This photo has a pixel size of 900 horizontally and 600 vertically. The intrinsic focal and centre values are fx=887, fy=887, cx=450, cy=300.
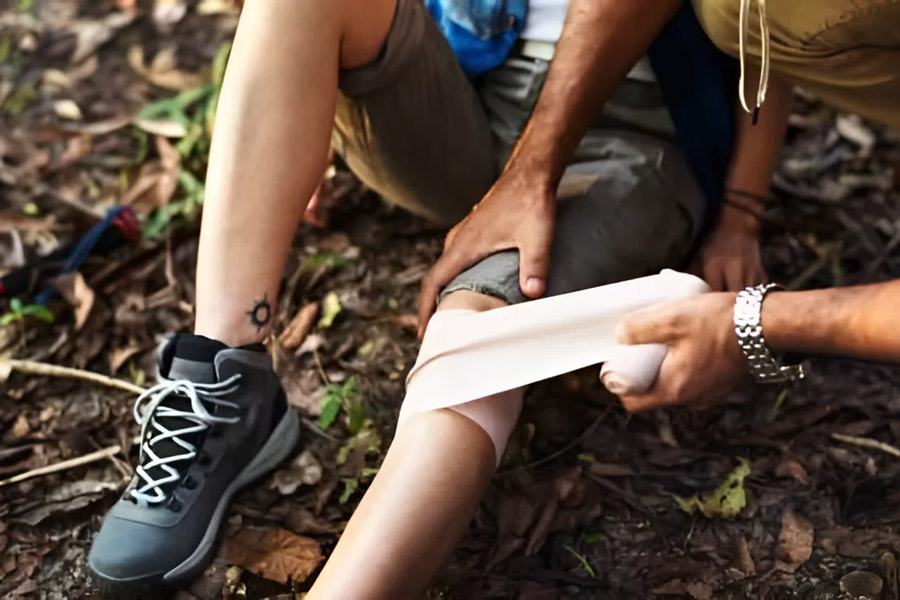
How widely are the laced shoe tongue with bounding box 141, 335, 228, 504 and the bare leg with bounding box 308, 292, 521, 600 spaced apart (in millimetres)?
274

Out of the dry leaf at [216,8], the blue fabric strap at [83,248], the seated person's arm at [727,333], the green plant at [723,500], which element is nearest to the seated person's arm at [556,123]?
the seated person's arm at [727,333]

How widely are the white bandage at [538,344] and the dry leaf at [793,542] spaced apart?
0.35 m

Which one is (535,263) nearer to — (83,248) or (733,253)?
(733,253)

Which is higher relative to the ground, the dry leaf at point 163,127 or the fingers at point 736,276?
the fingers at point 736,276

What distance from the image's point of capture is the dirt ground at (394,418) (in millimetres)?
1209

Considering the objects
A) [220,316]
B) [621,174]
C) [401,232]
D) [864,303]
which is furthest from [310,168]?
[864,303]

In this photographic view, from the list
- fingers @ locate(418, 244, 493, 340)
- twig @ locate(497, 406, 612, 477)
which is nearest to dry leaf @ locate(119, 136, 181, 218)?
fingers @ locate(418, 244, 493, 340)

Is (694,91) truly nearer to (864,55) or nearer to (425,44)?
(864,55)

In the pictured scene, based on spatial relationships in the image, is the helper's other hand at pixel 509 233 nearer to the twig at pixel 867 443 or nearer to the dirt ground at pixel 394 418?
the dirt ground at pixel 394 418

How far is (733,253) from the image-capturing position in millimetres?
1380

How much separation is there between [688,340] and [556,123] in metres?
0.36

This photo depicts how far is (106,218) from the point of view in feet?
5.64

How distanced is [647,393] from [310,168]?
0.53 m

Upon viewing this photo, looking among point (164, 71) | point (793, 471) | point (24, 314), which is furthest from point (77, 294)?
point (793, 471)
